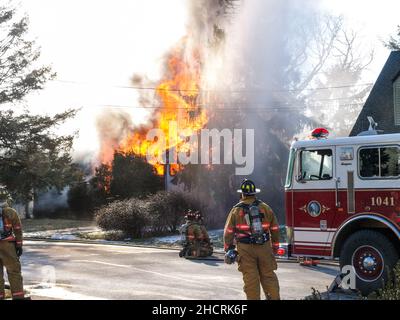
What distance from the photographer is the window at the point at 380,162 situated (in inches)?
344

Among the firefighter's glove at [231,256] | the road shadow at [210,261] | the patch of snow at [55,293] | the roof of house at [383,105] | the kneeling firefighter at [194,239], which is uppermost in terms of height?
the roof of house at [383,105]

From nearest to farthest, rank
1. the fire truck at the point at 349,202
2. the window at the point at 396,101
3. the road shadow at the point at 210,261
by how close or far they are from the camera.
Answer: the fire truck at the point at 349,202, the road shadow at the point at 210,261, the window at the point at 396,101

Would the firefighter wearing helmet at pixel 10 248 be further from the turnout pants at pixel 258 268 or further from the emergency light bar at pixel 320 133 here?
the emergency light bar at pixel 320 133

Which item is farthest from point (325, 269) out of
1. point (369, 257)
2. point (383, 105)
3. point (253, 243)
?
point (383, 105)

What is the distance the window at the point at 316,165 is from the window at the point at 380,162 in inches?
22.9

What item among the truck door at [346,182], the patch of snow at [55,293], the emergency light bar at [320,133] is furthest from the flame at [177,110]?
the truck door at [346,182]

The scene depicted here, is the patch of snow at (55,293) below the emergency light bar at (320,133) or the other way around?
below

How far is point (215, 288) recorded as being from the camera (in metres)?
9.71

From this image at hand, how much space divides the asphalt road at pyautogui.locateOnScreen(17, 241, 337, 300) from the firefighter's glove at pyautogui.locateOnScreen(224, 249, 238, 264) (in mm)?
1775

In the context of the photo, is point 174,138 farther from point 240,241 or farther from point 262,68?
point 240,241

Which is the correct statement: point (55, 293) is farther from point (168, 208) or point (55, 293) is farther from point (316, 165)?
point (168, 208)

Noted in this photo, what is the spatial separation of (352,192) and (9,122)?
2127 cm

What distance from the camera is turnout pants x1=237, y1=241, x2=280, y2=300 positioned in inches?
277
